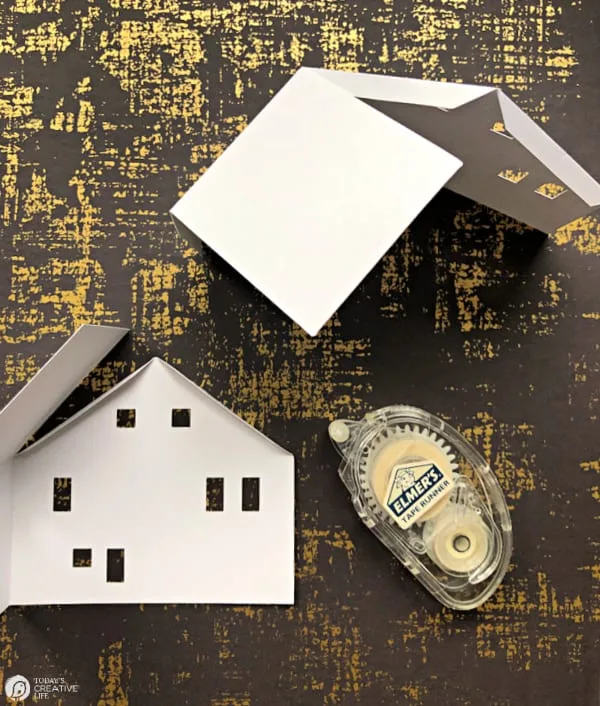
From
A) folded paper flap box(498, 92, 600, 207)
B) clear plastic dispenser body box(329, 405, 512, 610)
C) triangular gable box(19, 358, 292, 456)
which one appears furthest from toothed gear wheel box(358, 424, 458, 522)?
folded paper flap box(498, 92, 600, 207)

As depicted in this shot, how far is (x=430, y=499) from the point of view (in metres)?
0.92

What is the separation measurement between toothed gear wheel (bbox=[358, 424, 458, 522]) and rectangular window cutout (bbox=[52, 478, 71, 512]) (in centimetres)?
38

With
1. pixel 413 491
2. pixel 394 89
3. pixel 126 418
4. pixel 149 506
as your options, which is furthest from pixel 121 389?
pixel 394 89

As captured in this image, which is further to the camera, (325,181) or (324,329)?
(324,329)

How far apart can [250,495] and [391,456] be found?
19cm

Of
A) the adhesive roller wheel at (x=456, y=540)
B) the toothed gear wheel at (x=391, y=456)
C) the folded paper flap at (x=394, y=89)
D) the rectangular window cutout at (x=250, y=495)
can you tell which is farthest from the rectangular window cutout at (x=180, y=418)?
the folded paper flap at (x=394, y=89)

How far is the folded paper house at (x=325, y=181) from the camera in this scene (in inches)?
28.9

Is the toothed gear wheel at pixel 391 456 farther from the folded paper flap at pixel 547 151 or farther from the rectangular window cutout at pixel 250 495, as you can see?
the folded paper flap at pixel 547 151

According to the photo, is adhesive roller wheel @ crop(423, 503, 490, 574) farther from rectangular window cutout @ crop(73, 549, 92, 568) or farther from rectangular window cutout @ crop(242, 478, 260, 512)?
rectangular window cutout @ crop(73, 549, 92, 568)

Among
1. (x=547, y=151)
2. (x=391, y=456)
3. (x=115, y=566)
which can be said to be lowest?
(x=115, y=566)

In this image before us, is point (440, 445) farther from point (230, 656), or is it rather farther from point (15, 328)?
point (15, 328)

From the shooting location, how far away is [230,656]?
96 cm

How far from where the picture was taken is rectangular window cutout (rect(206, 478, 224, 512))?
3.18ft

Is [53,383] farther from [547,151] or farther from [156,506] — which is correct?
[547,151]
